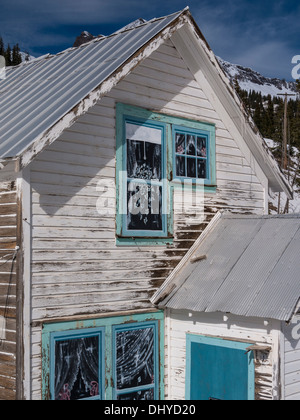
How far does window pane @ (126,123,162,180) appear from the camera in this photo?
9.05 m

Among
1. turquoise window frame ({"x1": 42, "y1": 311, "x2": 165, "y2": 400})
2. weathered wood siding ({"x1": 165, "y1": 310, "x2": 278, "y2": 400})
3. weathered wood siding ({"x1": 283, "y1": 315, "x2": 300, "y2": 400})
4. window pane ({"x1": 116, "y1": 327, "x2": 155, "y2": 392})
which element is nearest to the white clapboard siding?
turquoise window frame ({"x1": 42, "y1": 311, "x2": 165, "y2": 400})

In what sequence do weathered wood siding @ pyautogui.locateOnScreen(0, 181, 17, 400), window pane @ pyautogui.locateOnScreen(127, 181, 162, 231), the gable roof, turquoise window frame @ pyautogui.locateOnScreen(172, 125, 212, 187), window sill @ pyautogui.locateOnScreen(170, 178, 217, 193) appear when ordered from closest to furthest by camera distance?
the gable roof, weathered wood siding @ pyautogui.locateOnScreen(0, 181, 17, 400), window pane @ pyautogui.locateOnScreen(127, 181, 162, 231), window sill @ pyautogui.locateOnScreen(170, 178, 217, 193), turquoise window frame @ pyautogui.locateOnScreen(172, 125, 212, 187)

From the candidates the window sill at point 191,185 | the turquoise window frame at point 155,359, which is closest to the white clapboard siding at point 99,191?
the window sill at point 191,185

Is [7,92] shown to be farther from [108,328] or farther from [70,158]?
[108,328]

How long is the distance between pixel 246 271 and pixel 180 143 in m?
2.62

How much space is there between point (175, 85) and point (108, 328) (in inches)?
173

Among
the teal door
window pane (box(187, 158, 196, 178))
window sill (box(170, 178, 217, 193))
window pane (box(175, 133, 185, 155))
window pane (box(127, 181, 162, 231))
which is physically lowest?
the teal door

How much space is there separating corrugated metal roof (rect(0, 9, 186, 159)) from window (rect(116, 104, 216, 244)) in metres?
0.87

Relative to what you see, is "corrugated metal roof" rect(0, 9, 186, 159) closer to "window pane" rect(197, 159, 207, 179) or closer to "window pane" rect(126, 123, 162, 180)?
"window pane" rect(126, 123, 162, 180)

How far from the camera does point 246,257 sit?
9055 mm

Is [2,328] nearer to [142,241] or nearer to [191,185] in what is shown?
[142,241]

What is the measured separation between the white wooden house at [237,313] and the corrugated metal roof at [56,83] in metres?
3.50

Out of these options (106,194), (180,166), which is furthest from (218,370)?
(180,166)

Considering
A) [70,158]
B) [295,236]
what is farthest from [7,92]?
[295,236]
